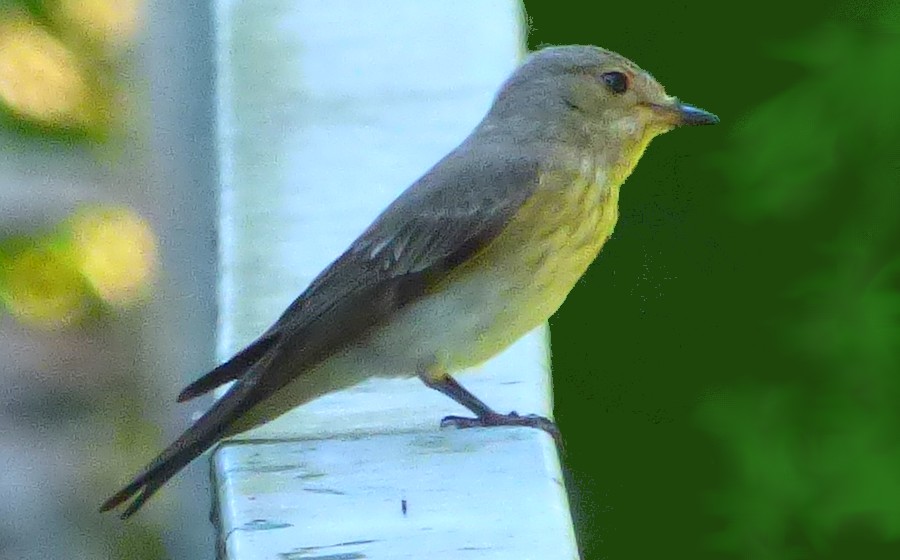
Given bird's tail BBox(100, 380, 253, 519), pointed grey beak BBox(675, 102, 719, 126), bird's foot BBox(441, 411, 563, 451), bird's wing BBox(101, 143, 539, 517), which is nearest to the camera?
bird's tail BBox(100, 380, 253, 519)

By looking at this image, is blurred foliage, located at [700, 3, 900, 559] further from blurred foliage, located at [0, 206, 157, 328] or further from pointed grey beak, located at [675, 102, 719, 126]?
blurred foliage, located at [0, 206, 157, 328]

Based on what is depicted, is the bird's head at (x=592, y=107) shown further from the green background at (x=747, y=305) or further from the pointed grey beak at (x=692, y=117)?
the green background at (x=747, y=305)

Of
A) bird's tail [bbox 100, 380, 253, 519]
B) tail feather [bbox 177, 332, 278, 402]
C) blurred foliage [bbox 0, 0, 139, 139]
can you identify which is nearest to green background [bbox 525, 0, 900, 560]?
blurred foliage [bbox 0, 0, 139, 139]

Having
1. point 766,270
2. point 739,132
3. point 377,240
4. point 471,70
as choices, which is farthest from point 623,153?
point 766,270

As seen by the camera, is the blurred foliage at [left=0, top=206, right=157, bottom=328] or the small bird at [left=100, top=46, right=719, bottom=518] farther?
the blurred foliage at [left=0, top=206, right=157, bottom=328]

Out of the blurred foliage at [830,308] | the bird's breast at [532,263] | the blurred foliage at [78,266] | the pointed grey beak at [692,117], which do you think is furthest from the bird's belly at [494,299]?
the blurred foliage at [830,308]

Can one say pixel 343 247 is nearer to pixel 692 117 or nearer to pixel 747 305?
pixel 692 117
